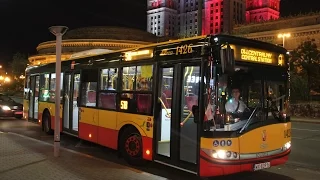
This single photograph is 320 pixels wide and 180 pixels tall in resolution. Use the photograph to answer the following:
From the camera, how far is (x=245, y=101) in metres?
7.10

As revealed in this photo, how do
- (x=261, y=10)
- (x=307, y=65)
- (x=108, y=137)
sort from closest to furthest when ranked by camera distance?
(x=108, y=137), (x=307, y=65), (x=261, y=10)

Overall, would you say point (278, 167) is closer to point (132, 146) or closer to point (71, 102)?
point (132, 146)

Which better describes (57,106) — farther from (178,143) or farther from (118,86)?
(178,143)

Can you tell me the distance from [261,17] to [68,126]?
138954 millimetres

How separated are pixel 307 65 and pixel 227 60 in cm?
3580

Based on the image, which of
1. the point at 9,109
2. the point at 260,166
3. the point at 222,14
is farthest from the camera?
the point at 222,14

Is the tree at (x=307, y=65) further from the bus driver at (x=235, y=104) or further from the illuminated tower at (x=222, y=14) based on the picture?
the illuminated tower at (x=222, y=14)

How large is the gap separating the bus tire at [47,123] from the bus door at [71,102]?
2005 millimetres

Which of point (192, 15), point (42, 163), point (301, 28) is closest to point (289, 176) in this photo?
point (42, 163)

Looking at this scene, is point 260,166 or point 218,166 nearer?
point 218,166

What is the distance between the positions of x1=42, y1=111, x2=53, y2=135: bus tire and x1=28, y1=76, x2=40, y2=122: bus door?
957 millimetres

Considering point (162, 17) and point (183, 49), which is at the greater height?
point (162, 17)

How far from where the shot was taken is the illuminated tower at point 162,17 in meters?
161

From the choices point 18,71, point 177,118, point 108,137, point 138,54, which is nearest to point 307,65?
point 108,137
